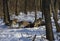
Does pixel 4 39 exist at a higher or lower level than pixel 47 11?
lower

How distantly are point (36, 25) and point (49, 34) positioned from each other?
7.59 meters

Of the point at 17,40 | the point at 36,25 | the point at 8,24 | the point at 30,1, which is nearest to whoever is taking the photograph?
the point at 17,40

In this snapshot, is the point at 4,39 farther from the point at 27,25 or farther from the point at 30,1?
the point at 30,1

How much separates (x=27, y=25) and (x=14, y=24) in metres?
1.99

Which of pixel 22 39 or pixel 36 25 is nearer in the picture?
pixel 22 39

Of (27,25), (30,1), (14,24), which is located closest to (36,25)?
(27,25)

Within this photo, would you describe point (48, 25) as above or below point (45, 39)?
above

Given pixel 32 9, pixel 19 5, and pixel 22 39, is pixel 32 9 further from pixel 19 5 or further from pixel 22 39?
pixel 22 39

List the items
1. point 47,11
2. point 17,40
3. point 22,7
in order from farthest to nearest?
1. point 22,7
2. point 17,40
3. point 47,11

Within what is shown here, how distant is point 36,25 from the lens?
20375mm

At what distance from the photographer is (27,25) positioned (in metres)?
20.7

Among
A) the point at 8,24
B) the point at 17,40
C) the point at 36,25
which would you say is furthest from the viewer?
the point at 8,24

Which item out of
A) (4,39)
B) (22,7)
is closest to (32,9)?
(22,7)

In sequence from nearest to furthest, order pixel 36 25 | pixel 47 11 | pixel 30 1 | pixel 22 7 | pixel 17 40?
pixel 47 11 < pixel 17 40 < pixel 36 25 < pixel 22 7 < pixel 30 1
